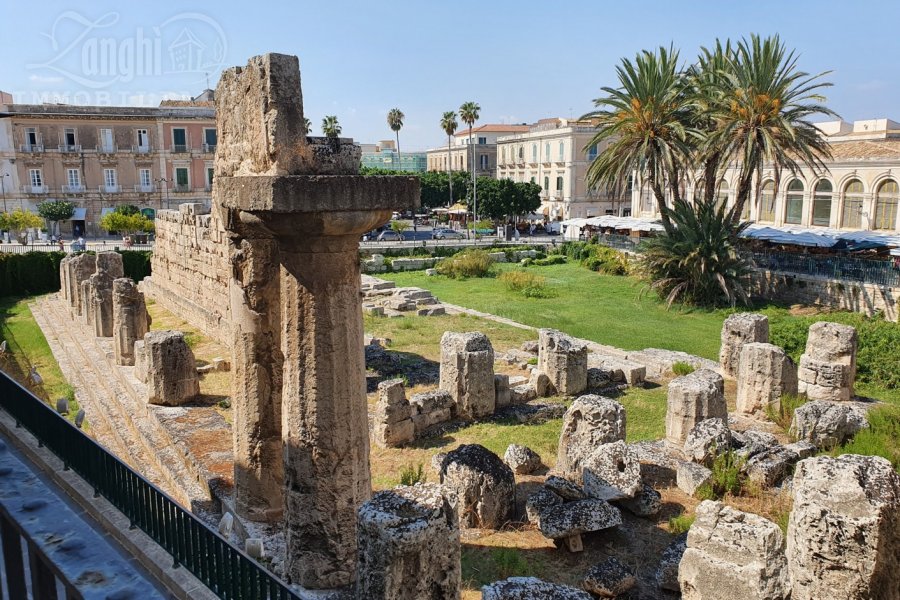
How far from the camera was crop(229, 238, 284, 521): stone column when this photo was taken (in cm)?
673

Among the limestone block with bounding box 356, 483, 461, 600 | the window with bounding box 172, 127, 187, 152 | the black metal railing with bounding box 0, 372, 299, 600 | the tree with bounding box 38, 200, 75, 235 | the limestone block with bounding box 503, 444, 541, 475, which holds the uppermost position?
the window with bounding box 172, 127, 187, 152

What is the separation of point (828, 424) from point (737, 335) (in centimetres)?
485

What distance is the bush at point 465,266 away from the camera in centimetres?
3027

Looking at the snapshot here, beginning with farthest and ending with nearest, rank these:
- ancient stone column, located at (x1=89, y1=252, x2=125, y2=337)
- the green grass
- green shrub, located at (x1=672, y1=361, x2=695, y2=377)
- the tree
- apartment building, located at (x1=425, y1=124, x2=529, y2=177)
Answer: apartment building, located at (x1=425, y1=124, x2=529, y2=177)
the tree
ancient stone column, located at (x1=89, y1=252, x2=125, y2=337)
green shrub, located at (x1=672, y1=361, x2=695, y2=377)
the green grass

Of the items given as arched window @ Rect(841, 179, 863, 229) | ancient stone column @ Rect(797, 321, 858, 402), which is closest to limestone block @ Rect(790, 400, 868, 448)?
ancient stone column @ Rect(797, 321, 858, 402)

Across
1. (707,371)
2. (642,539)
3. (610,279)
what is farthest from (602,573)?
(610,279)

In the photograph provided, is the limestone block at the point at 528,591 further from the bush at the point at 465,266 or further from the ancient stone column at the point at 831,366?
the bush at the point at 465,266

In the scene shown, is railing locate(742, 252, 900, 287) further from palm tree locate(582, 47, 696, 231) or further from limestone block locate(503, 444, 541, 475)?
limestone block locate(503, 444, 541, 475)

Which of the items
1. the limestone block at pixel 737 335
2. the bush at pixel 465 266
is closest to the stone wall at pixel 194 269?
the limestone block at pixel 737 335

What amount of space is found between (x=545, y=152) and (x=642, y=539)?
52975 mm

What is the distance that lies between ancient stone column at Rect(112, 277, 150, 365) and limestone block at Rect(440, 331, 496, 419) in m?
6.85

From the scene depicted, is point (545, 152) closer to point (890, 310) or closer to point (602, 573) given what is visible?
point (890, 310)

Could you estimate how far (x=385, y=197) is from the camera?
543 centimetres

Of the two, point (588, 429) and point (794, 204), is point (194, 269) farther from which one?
point (794, 204)
